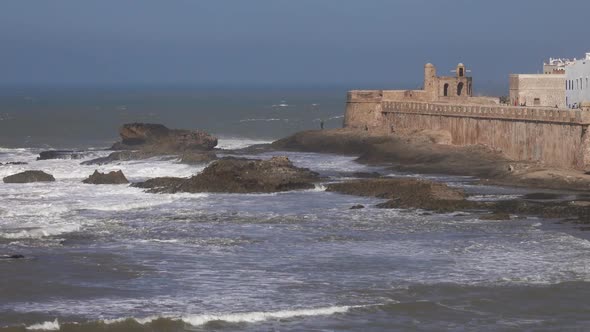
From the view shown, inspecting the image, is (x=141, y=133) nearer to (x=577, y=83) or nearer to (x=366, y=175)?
(x=366, y=175)

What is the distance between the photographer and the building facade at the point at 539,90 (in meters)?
64.9

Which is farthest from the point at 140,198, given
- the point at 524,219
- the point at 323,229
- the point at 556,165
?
the point at 556,165

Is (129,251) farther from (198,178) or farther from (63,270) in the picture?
(198,178)

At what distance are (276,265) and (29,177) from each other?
2110cm

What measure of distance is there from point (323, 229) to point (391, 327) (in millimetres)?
11393

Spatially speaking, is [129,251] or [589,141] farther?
[589,141]

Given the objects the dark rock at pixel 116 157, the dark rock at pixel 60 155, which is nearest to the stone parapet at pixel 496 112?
the dark rock at pixel 116 157

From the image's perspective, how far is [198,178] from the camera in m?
45.1

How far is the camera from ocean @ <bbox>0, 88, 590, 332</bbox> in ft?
82.5

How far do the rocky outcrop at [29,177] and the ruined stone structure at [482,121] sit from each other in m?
18.0

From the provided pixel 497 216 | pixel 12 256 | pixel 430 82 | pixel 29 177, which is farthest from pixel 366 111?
pixel 12 256

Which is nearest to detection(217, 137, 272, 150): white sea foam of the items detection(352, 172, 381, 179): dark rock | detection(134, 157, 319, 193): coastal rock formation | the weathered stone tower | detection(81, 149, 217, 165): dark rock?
the weathered stone tower

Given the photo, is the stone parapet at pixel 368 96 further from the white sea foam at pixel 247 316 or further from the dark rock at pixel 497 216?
the white sea foam at pixel 247 316

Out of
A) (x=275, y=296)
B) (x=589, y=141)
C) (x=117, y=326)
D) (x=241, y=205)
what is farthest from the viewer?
(x=589, y=141)
